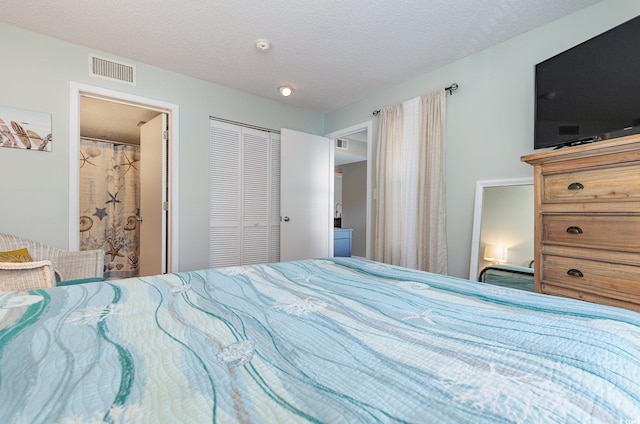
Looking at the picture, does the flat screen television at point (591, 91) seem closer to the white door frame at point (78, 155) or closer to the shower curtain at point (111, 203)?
the white door frame at point (78, 155)

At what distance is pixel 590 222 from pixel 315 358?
1797 mm

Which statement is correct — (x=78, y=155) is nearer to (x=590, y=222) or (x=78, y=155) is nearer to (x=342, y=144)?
(x=590, y=222)

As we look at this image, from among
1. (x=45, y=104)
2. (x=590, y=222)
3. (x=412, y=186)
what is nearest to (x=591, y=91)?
(x=590, y=222)

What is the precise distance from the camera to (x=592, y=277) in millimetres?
1598

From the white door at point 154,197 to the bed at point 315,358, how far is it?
2.21 meters

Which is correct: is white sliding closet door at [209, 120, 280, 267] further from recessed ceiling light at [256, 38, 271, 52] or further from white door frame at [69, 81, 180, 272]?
recessed ceiling light at [256, 38, 271, 52]

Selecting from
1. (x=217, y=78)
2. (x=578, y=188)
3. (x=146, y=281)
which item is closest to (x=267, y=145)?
(x=217, y=78)

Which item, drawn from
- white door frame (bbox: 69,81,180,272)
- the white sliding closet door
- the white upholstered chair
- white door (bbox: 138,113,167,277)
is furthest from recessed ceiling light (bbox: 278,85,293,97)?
the white upholstered chair

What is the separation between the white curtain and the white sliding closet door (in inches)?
55.3

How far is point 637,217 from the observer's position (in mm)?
1443

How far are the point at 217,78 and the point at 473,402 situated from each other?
11.8 feet

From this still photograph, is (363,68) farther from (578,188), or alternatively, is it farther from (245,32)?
(578,188)

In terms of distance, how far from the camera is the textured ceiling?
2.12 metres

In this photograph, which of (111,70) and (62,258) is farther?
(111,70)
